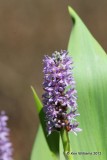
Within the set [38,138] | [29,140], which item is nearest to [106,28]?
[29,140]

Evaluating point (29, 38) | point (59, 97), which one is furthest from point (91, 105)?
point (29, 38)

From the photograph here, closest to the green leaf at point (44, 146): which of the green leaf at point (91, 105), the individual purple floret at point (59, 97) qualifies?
the green leaf at point (91, 105)

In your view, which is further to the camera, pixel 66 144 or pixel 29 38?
pixel 29 38

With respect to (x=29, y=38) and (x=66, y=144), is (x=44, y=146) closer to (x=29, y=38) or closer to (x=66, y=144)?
(x=66, y=144)

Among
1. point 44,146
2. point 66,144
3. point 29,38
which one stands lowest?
point 66,144

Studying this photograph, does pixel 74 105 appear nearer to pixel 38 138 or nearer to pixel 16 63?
pixel 38 138

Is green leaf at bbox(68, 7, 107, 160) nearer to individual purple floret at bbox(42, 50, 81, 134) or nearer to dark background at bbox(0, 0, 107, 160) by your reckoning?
individual purple floret at bbox(42, 50, 81, 134)
